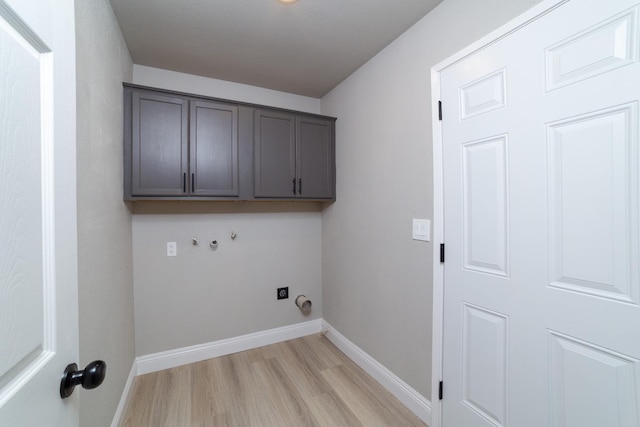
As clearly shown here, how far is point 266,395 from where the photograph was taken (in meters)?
1.88

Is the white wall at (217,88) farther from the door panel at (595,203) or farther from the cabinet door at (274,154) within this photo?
the door panel at (595,203)

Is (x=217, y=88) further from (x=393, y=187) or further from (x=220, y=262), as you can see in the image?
(x=393, y=187)

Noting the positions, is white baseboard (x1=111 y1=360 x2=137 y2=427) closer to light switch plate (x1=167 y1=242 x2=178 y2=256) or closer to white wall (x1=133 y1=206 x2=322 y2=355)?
white wall (x1=133 y1=206 x2=322 y2=355)

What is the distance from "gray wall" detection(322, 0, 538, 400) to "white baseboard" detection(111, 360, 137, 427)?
170cm

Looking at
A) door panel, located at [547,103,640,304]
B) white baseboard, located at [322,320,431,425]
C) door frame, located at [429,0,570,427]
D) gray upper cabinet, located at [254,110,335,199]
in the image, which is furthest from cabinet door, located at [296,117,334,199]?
door panel, located at [547,103,640,304]

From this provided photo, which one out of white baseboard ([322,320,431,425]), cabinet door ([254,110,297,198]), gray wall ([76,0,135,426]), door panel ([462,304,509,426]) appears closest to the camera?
gray wall ([76,0,135,426])

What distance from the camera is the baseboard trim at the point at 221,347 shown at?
7.08 ft

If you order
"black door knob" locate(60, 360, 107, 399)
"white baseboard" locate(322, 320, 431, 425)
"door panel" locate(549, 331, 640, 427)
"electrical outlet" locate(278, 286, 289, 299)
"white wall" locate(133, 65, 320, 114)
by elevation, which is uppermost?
"white wall" locate(133, 65, 320, 114)

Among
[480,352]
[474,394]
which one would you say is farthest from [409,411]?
[480,352]

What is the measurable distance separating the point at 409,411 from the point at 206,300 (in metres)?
1.82

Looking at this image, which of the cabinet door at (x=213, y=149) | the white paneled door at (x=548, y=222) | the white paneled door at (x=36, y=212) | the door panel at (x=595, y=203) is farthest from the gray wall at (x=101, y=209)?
the door panel at (x=595, y=203)

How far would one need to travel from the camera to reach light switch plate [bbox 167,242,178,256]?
223 cm

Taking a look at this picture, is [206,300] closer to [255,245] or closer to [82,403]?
[255,245]

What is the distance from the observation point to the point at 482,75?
4.27ft
